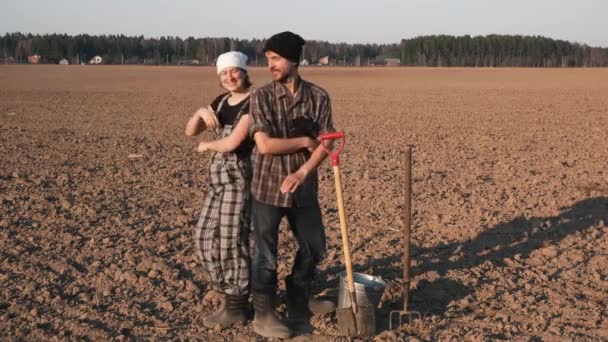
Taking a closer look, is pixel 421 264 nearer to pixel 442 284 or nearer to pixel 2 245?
pixel 442 284

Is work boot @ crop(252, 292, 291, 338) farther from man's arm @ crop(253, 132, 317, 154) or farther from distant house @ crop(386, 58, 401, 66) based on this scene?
distant house @ crop(386, 58, 401, 66)

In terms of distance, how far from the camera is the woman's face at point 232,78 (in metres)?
4.55

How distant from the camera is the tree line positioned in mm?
107875

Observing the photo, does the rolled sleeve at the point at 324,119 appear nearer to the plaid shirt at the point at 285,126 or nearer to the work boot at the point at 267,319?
the plaid shirt at the point at 285,126

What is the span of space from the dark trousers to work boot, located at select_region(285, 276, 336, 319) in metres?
0.22

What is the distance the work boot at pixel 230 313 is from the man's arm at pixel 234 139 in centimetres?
92

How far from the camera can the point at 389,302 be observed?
5359 millimetres

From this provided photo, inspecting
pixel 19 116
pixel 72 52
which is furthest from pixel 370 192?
pixel 72 52

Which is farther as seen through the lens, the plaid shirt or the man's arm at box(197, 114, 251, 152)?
the man's arm at box(197, 114, 251, 152)

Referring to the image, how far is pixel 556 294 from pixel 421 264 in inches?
42.6

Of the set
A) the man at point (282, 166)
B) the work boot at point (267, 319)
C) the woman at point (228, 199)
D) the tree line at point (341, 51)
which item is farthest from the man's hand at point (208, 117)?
the tree line at point (341, 51)

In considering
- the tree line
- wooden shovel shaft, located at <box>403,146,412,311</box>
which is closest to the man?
wooden shovel shaft, located at <box>403,146,412,311</box>

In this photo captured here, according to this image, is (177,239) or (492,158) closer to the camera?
(177,239)

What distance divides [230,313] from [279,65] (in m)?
1.57
